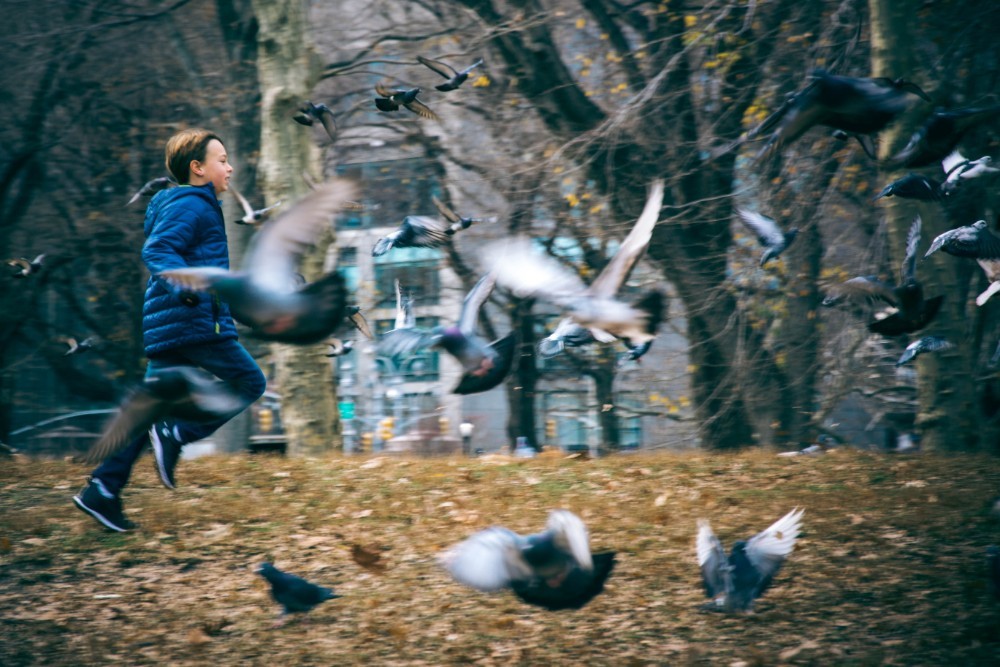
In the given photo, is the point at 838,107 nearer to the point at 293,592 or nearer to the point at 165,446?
the point at 293,592

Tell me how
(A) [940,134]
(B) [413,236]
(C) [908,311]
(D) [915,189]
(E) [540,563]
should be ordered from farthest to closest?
(B) [413,236], (D) [915,189], (C) [908,311], (A) [940,134], (E) [540,563]

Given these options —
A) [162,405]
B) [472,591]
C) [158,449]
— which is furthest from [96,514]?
[472,591]

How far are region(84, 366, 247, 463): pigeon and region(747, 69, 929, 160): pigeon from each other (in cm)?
279

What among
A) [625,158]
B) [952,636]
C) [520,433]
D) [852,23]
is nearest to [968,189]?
[852,23]

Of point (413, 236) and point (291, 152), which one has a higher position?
point (291, 152)

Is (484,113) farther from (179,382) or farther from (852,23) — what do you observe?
(179,382)

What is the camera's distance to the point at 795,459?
7590 mm

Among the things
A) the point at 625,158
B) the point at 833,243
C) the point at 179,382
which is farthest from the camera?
the point at 833,243

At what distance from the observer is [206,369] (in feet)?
16.8

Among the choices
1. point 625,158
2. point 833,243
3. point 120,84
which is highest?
point 120,84

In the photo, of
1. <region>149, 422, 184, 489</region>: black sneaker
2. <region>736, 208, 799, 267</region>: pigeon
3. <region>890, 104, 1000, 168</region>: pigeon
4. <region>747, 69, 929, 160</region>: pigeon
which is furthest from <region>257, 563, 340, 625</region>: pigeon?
<region>736, 208, 799, 267</region>: pigeon

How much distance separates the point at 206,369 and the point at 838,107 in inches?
132

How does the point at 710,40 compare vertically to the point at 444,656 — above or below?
above

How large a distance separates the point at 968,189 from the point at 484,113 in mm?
6416
